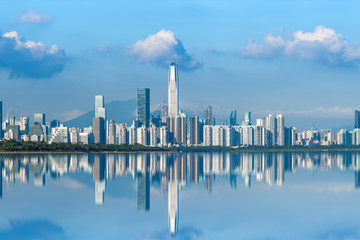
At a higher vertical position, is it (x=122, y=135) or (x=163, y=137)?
(x=122, y=135)

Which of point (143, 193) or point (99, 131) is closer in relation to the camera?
point (143, 193)

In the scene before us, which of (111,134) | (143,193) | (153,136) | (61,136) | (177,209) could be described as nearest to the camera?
(177,209)

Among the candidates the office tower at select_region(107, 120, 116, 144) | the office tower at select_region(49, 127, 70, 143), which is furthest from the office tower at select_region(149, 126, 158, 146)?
the office tower at select_region(49, 127, 70, 143)

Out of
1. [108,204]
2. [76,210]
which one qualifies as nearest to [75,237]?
[76,210]

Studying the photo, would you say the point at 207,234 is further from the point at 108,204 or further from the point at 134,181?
the point at 134,181

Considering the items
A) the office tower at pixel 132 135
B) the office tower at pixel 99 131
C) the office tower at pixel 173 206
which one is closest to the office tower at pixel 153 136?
the office tower at pixel 132 135

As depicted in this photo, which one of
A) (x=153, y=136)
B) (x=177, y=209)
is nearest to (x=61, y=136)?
(x=153, y=136)

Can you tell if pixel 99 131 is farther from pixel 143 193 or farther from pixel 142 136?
pixel 143 193
